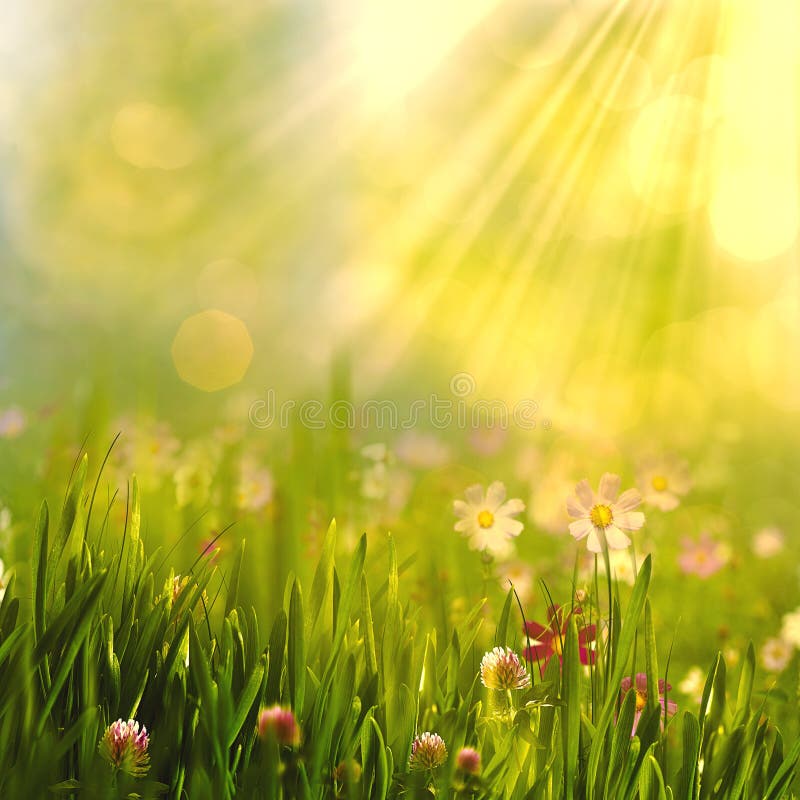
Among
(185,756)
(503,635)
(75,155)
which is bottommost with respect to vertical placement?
(185,756)

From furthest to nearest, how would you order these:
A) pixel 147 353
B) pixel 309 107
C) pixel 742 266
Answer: pixel 742 266 < pixel 309 107 < pixel 147 353

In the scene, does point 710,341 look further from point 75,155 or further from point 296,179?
point 75,155

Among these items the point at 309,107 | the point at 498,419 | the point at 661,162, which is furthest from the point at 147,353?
the point at 661,162

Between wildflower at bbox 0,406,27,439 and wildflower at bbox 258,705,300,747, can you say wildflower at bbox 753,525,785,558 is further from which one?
wildflower at bbox 0,406,27,439

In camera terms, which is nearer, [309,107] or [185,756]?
[185,756]

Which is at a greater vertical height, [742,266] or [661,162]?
[661,162]

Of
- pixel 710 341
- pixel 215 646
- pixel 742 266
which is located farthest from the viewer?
pixel 742 266
